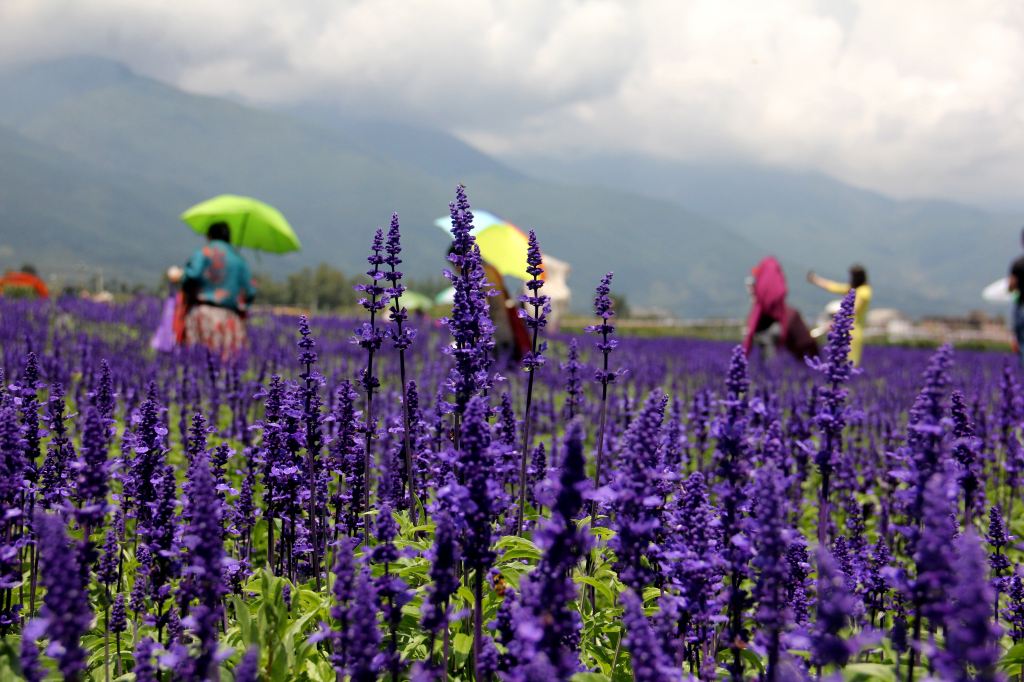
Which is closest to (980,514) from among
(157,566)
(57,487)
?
(157,566)

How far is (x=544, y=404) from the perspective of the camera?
474 inches

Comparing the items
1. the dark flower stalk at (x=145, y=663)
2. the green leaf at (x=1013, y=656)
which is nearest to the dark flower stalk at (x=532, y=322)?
the dark flower stalk at (x=145, y=663)

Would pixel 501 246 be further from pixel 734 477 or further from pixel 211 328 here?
pixel 734 477

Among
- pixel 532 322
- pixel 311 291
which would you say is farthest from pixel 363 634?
pixel 311 291

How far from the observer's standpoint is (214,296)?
1466 centimetres

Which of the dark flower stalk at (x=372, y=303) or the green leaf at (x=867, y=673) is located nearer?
the green leaf at (x=867, y=673)

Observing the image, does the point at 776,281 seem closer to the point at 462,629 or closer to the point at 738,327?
the point at 462,629

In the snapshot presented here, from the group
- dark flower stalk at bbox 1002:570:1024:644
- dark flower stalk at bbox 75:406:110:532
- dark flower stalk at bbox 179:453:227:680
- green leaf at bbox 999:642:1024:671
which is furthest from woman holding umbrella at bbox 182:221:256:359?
green leaf at bbox 999:642:1024:671

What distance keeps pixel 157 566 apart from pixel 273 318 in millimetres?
25764

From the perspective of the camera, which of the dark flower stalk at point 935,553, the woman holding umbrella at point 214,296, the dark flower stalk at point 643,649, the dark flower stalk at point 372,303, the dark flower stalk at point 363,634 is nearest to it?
the dark flower stalk at point 935,553

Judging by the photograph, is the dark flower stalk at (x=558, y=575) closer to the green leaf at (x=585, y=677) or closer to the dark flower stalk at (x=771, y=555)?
the green leaf at (x=585, y=677)

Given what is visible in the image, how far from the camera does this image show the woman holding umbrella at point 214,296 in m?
14.5

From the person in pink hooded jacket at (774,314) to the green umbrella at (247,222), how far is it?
10.9 m

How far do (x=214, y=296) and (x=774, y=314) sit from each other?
13.2 metres
